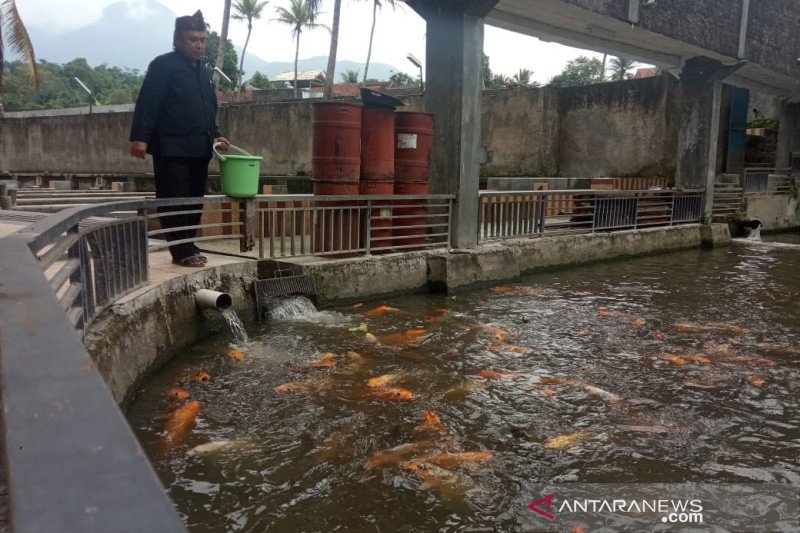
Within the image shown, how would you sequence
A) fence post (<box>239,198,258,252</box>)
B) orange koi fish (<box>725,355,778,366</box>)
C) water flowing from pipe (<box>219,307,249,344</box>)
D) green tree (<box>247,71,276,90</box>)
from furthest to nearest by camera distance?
green tree (<box>247,71,276,90</box>)
fence post (<box>239,198,258,252</box>)
water flowing from pipe (<box>219,307,249,344</box>)
orange koi fish (<box>725,355,778,366</box>)

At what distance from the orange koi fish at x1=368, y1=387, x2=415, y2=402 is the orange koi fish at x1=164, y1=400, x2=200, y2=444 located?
1199 mm

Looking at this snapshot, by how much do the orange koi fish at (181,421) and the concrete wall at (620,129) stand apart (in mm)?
14715

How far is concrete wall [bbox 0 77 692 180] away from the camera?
16156 millimetres

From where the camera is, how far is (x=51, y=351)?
1160 millimetres

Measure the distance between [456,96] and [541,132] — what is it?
999cm

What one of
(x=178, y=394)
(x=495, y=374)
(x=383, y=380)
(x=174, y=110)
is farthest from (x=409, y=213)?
(x=178, y=394)

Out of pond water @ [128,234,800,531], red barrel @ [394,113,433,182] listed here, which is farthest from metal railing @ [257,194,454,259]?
pond water @ [128,234,800,531]

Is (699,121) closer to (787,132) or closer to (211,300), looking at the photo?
(787,132)

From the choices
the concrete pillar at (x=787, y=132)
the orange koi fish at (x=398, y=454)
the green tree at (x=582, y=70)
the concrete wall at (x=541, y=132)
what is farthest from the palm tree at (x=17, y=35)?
the green tree at (x=582, y=70)

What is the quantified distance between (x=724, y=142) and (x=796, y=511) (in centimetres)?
1656

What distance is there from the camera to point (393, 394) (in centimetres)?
441

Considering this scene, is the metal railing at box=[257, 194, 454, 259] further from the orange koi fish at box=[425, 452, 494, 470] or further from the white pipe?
the orange koi fish at box=[425, 452, 494, 470]

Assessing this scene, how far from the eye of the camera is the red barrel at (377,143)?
304 inches

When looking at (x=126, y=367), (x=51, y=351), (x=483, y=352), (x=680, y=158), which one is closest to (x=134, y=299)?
(x=126, y=367)
